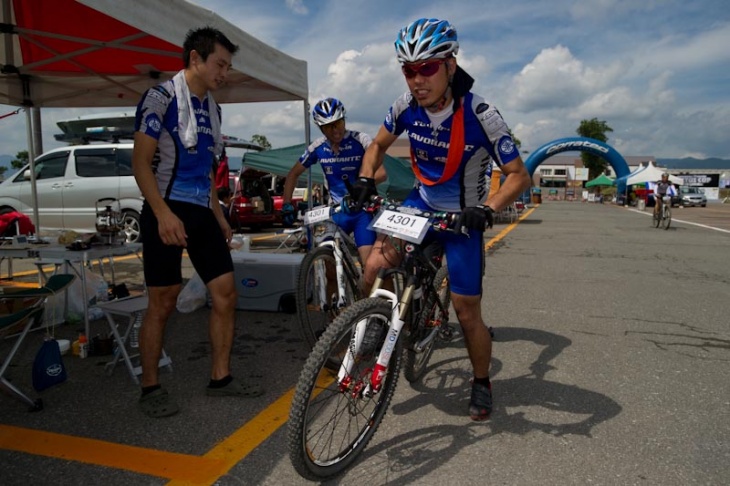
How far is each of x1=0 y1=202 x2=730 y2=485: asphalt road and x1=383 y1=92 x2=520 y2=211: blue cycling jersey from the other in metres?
1.28

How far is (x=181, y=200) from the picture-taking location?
9.60 feet

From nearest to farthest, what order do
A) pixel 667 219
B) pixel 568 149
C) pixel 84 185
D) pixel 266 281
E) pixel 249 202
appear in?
1. pixel 266 281
2. pixel 84 185
3. pixel 249 202
4. pixel 667 219
5. pixel 568 149

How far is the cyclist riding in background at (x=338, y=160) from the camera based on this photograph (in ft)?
13.3

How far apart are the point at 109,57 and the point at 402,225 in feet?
17.9

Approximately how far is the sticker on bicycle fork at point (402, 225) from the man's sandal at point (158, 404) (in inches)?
62.3

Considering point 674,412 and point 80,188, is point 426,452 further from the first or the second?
point 80,188

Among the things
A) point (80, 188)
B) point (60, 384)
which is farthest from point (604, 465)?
point (80, 188)

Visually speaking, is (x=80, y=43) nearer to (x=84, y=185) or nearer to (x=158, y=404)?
(x=158, y=404)


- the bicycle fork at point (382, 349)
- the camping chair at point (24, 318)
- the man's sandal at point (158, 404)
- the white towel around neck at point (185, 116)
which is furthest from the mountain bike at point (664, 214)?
the camping chair at point (24, 318)

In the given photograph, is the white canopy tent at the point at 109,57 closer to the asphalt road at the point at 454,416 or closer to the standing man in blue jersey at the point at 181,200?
the standing man in blue jersey at the point at 181,200

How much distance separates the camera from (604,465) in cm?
242

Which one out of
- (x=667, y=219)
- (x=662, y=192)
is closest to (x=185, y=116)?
(x=667, y=219)

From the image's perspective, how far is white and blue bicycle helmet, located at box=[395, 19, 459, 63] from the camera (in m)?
2.55

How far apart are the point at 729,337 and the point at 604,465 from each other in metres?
3.11
